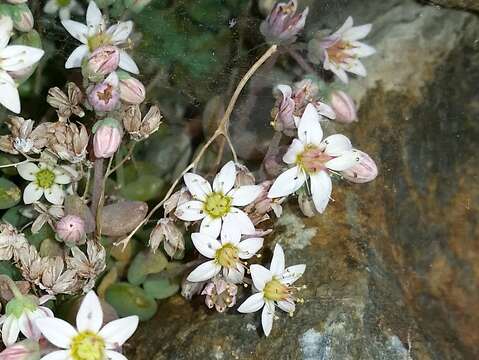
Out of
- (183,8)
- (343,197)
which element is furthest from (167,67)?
(343,197)

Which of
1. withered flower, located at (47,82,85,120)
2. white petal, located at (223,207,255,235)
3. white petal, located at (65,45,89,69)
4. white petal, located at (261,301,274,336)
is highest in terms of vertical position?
white petal, located at (65,45,89,69)

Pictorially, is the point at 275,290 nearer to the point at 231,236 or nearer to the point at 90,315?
the point at 231,236

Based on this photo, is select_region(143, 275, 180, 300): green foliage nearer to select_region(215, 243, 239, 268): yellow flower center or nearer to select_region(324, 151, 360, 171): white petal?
select_region(215, 243, 239, 268): yellow flower center

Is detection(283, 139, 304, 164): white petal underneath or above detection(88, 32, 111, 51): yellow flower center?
underneath

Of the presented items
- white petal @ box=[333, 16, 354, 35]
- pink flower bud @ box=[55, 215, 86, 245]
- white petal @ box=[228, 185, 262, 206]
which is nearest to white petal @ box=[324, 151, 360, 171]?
white petal @ box=[228, 185, 262, 206]

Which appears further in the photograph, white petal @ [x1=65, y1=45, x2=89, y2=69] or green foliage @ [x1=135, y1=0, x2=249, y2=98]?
green foliage @ [x1=135, y1=0, x2=249, y2=98]

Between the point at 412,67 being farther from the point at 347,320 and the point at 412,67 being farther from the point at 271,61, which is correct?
the point at 347,320

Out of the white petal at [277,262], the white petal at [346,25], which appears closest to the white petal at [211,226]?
the white petal at [277,262]

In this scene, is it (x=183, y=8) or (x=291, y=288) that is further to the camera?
(x=183, y=8)
